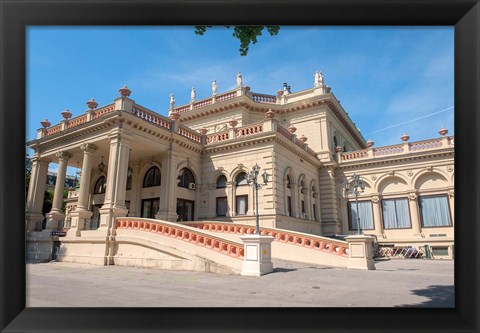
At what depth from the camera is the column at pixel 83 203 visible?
55.6ft

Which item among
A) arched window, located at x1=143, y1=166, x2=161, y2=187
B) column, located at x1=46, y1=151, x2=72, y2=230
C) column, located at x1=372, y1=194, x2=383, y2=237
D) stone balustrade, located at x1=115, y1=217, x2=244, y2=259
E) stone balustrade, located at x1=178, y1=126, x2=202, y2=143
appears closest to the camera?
stone balustrade, located at x1=115, y1=217, x2=244, y2=259

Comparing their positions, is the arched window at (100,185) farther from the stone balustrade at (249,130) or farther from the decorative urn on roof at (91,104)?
the stone balustrade at (249,130)

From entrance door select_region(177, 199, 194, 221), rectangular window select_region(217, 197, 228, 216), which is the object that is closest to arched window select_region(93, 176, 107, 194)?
entrance door select_region(177, 199, 194, 221)

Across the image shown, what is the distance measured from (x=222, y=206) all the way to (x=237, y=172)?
251 cm

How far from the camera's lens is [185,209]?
2100cm

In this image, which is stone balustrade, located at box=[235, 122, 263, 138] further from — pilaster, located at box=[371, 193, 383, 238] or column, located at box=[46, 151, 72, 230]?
pilaster, located at box=[371, 193, 383, 238]

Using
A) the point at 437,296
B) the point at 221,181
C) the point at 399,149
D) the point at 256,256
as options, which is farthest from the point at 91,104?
the point at 399,149

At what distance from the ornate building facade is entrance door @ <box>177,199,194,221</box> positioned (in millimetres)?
67

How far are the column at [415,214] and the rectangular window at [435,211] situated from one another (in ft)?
1.30

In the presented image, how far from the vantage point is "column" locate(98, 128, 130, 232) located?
15.9 metres

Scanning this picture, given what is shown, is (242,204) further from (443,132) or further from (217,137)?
(443,132)
